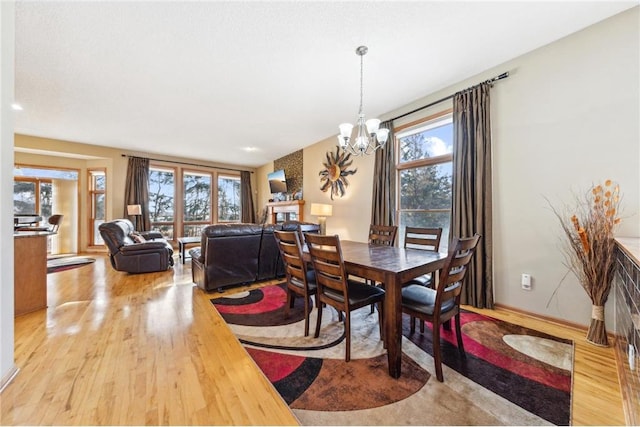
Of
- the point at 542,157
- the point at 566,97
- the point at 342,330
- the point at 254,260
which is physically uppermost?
the point at 566,97

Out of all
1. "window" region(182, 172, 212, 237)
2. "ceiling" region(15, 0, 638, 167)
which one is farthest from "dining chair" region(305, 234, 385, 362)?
"window" region(182, 172, 212, 237)

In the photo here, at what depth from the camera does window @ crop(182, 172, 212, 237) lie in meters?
7.18

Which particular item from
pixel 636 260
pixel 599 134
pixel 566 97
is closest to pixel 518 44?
pixel 566 97

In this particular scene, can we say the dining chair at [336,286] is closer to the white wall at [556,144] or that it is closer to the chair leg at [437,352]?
the chair leg at [437,352]

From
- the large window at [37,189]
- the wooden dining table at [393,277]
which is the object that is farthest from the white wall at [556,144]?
the large window at [37,189]

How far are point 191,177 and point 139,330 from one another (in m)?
6.00

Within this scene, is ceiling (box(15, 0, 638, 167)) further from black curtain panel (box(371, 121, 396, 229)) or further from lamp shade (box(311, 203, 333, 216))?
lamp shade (box(311, 203, 333, 216))

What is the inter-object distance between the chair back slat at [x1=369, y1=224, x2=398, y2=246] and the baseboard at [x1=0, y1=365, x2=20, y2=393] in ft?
10.0

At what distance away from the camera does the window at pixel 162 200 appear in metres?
6.68

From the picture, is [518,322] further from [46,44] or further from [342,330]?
[46,44]

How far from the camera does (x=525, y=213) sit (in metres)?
2.46

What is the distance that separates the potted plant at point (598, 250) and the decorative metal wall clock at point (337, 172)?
307 cm

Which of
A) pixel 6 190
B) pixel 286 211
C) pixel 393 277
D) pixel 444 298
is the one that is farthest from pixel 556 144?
pixel 286 211

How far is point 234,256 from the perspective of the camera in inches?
128
